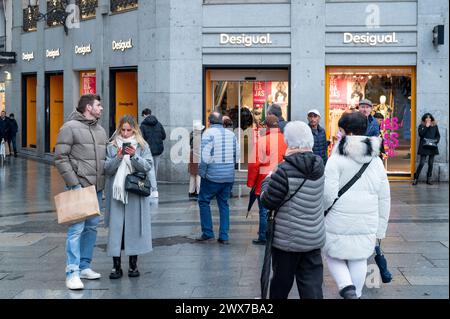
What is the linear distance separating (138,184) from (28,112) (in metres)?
24.9

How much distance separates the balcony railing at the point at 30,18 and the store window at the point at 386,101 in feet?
47.8

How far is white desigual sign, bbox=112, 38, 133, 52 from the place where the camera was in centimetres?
2191

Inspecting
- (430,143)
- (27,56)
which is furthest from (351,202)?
(27,56)

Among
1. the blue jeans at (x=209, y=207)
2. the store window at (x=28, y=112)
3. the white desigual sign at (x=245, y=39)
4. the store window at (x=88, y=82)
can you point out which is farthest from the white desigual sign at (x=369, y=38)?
the store window at (x=28, y=112)

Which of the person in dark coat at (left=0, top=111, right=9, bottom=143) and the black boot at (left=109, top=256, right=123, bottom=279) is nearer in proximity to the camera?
the black boot at (left=109, top=256, right=123, bottom=279)

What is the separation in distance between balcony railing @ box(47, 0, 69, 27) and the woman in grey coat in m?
19.1

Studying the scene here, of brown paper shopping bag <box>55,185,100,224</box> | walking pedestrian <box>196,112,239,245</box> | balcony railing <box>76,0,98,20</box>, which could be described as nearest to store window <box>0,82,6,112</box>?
balcony railing <box>76,0,98,20</box>

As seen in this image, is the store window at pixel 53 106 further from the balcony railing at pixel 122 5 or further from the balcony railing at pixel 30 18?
the balcony railing at pixel 122 5

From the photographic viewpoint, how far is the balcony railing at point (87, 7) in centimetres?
2467

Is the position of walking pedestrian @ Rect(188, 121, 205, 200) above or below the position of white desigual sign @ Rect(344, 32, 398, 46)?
below

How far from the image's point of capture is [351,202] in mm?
6551

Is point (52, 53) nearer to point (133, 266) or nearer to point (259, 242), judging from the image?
point (259, 242)

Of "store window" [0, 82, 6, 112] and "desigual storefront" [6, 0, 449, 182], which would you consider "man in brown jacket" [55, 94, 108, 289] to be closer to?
"desigual storefront" [6, 0, 449, 182]
